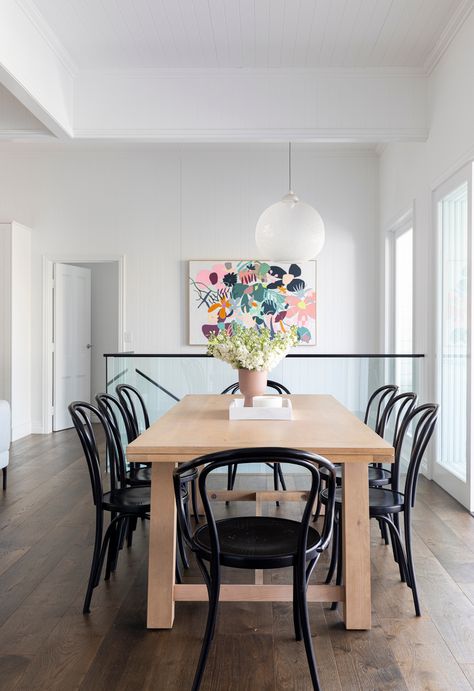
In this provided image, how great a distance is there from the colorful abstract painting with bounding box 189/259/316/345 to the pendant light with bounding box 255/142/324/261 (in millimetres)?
3070

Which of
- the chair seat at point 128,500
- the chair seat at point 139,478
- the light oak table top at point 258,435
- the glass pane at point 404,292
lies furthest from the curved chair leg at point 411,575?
the glass pane at point 404,292

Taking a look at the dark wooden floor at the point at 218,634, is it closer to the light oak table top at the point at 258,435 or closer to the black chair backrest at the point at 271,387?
the light oak table top at the point at 258,435

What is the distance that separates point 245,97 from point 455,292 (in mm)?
2090

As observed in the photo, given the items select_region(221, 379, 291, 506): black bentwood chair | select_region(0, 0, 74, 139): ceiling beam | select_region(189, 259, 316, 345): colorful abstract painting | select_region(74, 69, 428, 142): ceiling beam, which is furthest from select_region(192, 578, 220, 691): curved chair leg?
select_region(189, 259, 316, 345): colorful abstract painting

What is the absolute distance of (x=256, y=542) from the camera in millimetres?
2100

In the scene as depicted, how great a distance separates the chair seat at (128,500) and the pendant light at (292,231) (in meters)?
1.61

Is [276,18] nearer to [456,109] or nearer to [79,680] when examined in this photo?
[456,109]

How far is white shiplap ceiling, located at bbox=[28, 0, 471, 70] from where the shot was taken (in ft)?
12.7

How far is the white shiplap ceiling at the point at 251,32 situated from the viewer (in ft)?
12.7

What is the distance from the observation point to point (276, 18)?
402 cm

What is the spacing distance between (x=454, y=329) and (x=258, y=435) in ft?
7.65

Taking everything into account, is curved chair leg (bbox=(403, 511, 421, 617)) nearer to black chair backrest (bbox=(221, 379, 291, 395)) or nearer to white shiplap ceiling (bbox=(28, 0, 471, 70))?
black chair backrest (bbox=(221, 379, 291, 395))

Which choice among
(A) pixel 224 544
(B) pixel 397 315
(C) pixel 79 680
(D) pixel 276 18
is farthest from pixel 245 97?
(C) pixel 79 680

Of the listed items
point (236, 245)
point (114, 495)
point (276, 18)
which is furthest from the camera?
point (236, 245)
